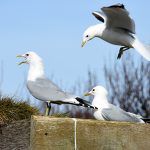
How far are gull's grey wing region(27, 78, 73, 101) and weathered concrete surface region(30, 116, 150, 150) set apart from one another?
47 cm

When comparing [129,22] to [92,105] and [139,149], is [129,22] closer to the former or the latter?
[92,105]

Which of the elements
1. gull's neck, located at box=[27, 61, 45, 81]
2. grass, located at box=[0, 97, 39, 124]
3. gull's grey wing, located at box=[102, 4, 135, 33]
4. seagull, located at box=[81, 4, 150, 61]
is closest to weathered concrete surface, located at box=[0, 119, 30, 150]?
gull's neck, located at box=[27, 61, 45, 81]

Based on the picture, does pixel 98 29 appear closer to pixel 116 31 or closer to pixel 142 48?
pixel 116 31

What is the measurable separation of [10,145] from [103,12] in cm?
175

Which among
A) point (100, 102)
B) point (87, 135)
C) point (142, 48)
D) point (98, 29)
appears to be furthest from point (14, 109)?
point (87, 135)

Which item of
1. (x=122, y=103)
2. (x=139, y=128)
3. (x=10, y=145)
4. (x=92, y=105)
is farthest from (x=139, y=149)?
(x=122, y=103)

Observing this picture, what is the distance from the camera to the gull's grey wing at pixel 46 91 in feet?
19.1

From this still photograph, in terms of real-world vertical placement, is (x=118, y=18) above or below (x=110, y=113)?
above

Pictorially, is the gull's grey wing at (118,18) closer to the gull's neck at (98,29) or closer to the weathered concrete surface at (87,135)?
the gull's neck at (98,29)

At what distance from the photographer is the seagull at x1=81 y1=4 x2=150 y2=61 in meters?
6.28

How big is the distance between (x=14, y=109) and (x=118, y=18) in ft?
7.29

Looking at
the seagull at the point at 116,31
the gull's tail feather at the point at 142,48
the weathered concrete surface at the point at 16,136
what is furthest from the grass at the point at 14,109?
the gull's tail feather at the point at 142,48

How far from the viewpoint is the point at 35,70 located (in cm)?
612

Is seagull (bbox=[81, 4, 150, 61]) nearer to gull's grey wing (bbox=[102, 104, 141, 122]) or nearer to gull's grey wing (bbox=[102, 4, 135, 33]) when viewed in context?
gull's grey wing (bbox=[102, 4, 135, 33])
